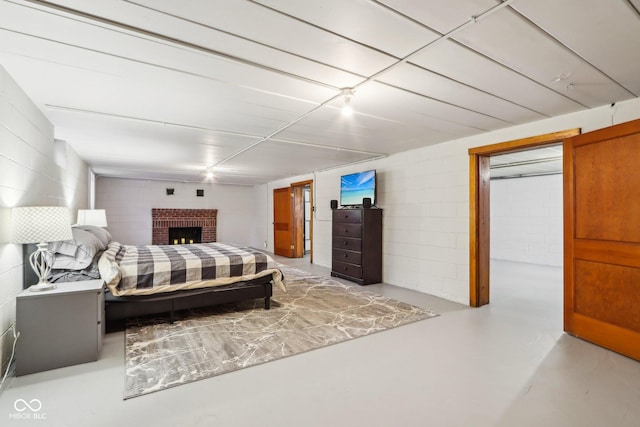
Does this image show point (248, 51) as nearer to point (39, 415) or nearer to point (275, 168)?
point (39, 415)

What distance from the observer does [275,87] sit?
2434 mm

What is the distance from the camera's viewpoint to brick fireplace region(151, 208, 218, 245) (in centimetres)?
858

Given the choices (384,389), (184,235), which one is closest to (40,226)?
(384,389)

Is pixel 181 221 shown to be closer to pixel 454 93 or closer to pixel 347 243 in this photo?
pixel 347 243

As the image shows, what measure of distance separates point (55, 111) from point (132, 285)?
186 cm

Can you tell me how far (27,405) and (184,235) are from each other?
24.9ft

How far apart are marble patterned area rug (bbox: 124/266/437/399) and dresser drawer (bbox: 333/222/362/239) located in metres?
1.14

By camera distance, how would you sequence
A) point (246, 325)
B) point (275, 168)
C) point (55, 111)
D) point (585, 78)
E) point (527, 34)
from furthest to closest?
point (275, 168) < point (246, 325) < point (55, 111) < point (585, 78) < point (527, 34)

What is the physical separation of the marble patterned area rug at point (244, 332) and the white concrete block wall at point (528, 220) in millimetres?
5277

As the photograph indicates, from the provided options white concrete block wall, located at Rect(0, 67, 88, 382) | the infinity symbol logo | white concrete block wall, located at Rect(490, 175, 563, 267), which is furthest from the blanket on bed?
white concrete block wall, located at Rect(490, 175, 563, 267)

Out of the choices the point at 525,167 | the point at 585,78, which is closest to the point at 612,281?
the point at 585,78

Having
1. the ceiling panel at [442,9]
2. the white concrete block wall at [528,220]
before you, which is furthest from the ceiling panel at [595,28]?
the white concrete block wall at [528,220]

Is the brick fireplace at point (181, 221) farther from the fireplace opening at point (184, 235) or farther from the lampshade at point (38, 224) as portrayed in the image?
the lampshade at point (38, 224)

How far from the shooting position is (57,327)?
2.29 m
